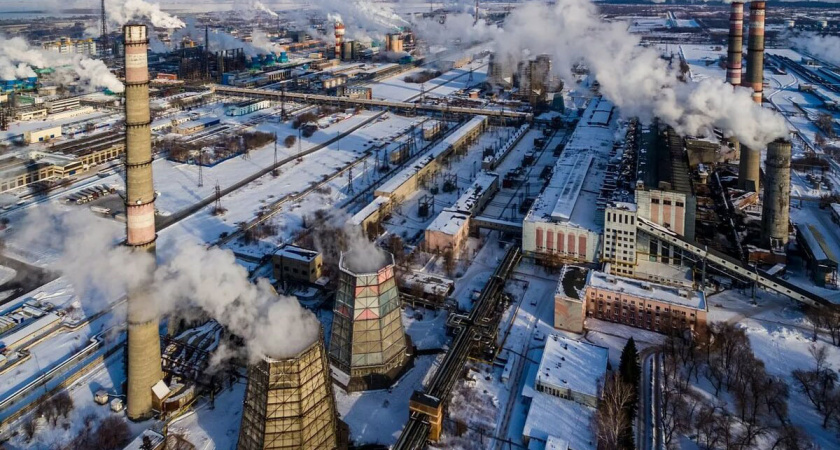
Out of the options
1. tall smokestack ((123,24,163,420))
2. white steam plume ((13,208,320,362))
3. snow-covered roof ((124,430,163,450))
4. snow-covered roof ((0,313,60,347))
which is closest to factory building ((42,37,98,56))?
snow-covered roof ((0,313,60,347))

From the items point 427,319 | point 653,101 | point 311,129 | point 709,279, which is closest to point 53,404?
point 427,319

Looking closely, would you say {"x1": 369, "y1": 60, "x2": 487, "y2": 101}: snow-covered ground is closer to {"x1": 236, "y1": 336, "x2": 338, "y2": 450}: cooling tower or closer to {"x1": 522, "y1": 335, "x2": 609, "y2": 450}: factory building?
{"x1": 522, "y1": 335, "x2": 609, "y2": 450}: factory building

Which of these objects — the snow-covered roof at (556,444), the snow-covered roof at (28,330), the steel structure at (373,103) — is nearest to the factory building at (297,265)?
the snow-covered roof at (28,330)

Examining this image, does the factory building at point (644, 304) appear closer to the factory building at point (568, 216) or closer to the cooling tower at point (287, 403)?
the factory building at point (568, 216)

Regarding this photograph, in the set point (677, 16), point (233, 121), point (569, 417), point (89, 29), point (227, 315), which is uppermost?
point (677, 16)

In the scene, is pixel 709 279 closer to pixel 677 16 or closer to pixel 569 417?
pixel 569 417

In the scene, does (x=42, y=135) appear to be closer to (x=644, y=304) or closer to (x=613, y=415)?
(x=644, y=304)

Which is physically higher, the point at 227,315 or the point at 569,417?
the point at 227,315
